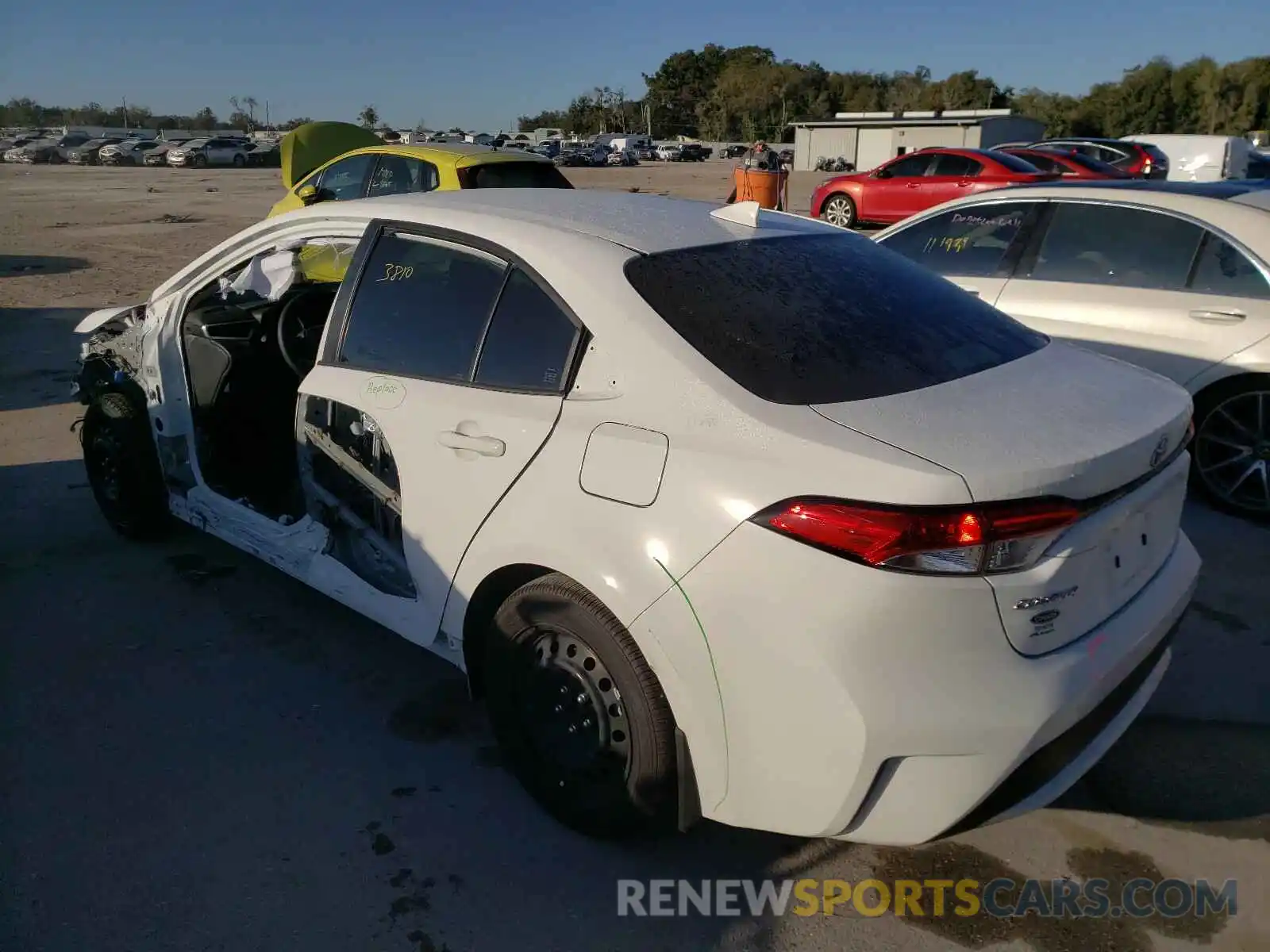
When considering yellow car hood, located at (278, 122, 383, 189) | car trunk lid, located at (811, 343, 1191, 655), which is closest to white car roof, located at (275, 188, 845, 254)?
car trunk lid, located at (811, 343, 1191, 655)

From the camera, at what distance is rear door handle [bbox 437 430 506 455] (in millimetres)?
2676

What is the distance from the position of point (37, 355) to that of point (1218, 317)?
9.28 m

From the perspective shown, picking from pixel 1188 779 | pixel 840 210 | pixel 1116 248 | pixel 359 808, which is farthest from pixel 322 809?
pixel 840 210

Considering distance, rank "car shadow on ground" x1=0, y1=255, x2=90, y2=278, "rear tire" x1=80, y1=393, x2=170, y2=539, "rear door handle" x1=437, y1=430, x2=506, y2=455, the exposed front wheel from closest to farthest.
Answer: "rear door handle" x1=437, y1=430, x2=506, y2=455 < "rear tire" x1=80, y1=393, x2=170, y2=539 < "car shadow on ground" x1=0, y1=255, x2=90, y2=278 < the exposed front wheel

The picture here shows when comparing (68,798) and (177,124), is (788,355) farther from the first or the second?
(177,124)

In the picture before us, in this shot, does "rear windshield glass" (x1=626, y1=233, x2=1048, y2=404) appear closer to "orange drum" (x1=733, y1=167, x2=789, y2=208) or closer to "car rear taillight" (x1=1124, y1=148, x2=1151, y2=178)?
"orange drum" (x1=733, y1=167, x2=789, y2=208)

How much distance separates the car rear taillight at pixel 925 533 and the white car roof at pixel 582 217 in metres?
1.08

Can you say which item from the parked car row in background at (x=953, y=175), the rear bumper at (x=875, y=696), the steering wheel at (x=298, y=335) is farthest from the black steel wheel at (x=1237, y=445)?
the parked car row in background at (x=953, y=175)

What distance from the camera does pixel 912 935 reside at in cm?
243

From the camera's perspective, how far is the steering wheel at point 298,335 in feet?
13.6

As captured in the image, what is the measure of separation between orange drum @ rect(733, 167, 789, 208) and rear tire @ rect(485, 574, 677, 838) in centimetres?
1089

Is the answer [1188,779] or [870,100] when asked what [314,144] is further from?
[870,100]

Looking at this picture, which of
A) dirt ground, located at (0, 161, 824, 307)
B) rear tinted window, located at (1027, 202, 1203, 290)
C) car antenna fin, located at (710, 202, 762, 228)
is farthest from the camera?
dirt ground, located at (0, 161, 824, 307)

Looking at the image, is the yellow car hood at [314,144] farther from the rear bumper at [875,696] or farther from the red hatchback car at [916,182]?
the rear bumper at [875,696]
